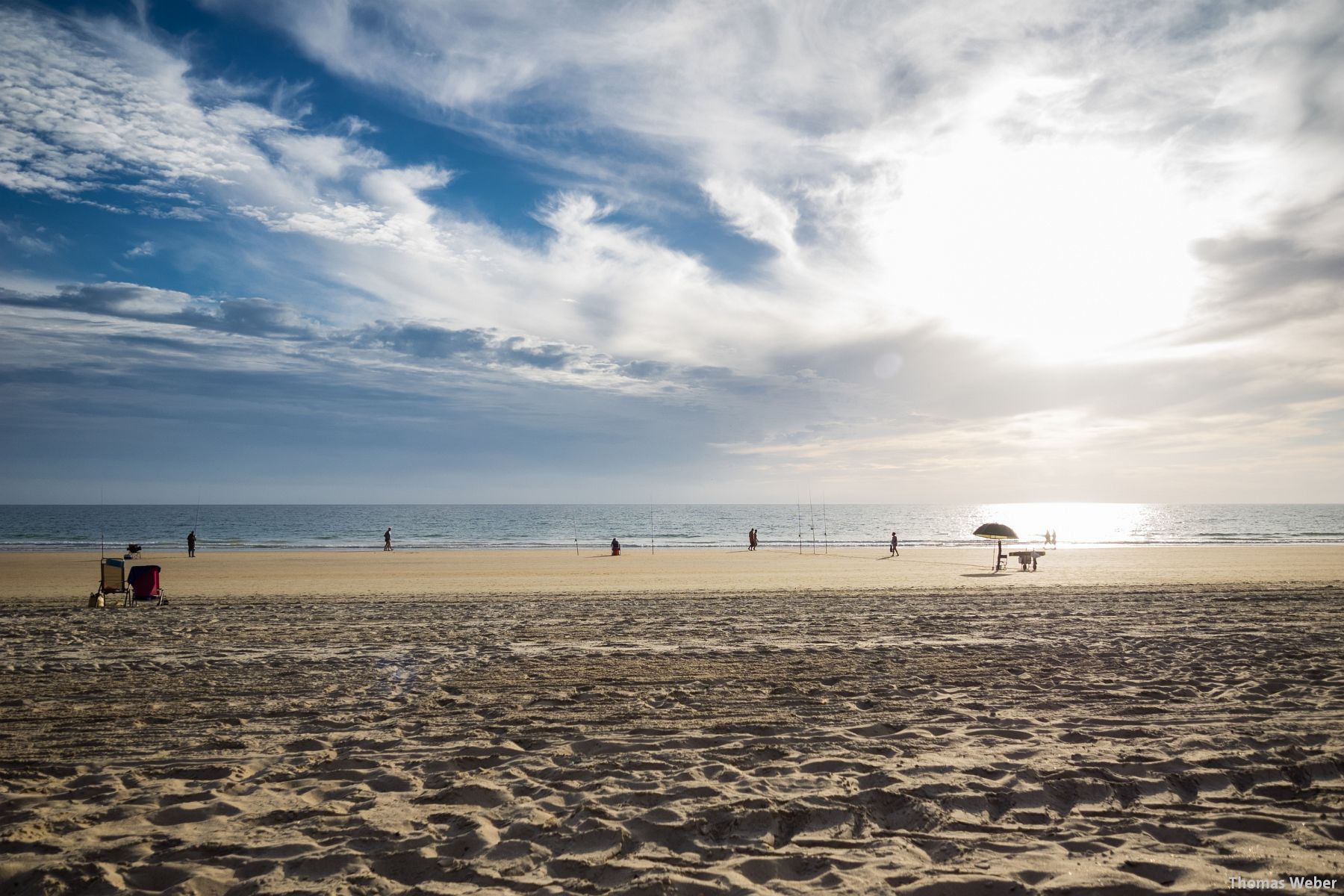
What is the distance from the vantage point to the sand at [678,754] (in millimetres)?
A: 4094

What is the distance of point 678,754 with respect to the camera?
5855 mm

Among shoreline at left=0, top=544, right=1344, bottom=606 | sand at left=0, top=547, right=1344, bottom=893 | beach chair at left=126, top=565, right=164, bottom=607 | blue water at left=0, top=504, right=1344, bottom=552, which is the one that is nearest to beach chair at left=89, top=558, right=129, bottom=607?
beach chair at left=126, top=565, right=164, bottom=607

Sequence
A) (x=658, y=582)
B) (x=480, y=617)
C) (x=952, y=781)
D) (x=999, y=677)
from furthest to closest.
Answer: (x=658, y=582)
(x=480, y=617)
(x=999, y=677)
(x=952, y=781)

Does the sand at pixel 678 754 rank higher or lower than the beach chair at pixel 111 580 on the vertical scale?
lower

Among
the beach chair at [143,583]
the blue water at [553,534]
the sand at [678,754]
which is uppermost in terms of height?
the beach chair at [143,583]

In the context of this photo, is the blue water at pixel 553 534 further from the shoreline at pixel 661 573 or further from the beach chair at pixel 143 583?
the beach chair at pixel 143 583

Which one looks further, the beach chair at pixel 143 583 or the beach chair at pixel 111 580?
the beach chair at pixel 143 583

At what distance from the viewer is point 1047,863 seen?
4.06 metres

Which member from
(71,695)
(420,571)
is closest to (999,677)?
(71,695)

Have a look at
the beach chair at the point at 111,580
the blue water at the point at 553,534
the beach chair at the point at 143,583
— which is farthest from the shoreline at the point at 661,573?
the blue water at the point at 553,534

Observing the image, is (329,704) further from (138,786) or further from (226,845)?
(226,845)

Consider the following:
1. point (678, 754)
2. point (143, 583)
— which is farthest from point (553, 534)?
point (678, 754)

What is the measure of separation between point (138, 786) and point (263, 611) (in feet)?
34.2

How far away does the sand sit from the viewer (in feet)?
13.4
